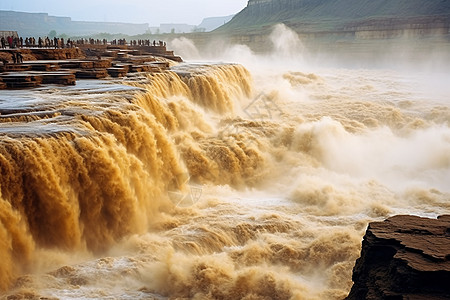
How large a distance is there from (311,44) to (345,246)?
52511mm

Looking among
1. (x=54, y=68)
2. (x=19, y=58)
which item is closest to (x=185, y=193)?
(x=54, y=68)

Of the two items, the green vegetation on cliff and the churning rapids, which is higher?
the green vegetation on cliff

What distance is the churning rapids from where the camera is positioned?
258 inches

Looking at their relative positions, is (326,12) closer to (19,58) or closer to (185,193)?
(19,58)

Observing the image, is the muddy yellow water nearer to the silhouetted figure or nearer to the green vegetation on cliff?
the silhouetted figure

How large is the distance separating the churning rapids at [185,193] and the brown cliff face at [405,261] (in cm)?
167

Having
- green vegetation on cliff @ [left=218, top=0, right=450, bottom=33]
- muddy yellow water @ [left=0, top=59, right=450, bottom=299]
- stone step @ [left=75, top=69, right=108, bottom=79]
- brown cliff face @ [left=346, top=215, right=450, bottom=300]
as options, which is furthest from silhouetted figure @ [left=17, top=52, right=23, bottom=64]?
green vegetation on cliff @ [left=218, top=0, right=450, bottom=33]

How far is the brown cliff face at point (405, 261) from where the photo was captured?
397 centimetres

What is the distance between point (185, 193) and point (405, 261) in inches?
252

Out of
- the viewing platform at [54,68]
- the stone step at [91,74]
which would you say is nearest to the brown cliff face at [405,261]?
the viewing platform at [54,68]

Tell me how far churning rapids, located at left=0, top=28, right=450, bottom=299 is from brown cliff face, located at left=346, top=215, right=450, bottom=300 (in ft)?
5.46

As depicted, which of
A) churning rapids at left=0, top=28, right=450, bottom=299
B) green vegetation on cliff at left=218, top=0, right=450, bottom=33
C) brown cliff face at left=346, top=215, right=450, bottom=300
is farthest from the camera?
green vegetation on cliff at left=218, top=0, right=450, bottom=33

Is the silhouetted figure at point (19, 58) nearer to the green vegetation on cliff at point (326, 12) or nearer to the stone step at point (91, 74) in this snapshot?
the stone step at point (91, 74)

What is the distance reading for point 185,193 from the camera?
33.1 feet
